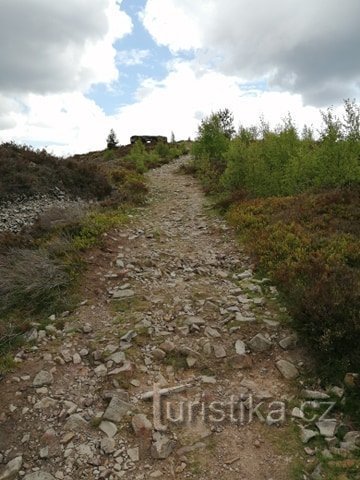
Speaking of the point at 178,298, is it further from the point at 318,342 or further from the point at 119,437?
→ the point at 119,437

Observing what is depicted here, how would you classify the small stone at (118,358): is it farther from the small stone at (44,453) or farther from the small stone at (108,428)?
the small stone at (44,453)

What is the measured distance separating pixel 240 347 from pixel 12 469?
11.3 feet

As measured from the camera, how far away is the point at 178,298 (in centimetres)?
762

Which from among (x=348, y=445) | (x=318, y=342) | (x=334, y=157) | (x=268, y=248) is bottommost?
(x=348, y=445)

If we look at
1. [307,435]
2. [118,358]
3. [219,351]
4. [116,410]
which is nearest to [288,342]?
[219,351]

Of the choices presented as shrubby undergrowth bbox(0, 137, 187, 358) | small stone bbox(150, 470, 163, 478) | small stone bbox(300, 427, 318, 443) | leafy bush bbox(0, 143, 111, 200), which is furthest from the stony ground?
leafy bush bbox(0, 143, 111, 200)

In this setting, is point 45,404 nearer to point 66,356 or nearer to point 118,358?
point 66,356

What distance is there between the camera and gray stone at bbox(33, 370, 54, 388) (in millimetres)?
5406

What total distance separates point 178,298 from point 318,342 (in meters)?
2.81

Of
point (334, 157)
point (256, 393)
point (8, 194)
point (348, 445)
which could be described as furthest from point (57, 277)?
point (334, 157)

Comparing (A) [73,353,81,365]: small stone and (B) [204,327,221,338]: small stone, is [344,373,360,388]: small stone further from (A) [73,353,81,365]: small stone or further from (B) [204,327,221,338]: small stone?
(A) [73,353,81,365]: small stone

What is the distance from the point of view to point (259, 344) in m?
6.15

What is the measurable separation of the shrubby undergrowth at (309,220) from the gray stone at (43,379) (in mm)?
3825

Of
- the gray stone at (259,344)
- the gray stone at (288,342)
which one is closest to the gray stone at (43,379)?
the gray stone at (259,344)
